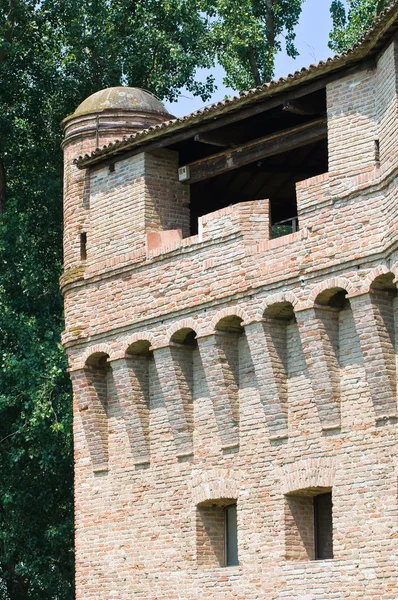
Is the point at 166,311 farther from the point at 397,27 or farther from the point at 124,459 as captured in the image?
the point at 397,27

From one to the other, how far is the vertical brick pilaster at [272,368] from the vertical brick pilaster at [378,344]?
1799 mm

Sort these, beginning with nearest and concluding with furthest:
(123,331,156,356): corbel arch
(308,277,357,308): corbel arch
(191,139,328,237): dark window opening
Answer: (308,277,357,308): corbel arch, (123,331,156,356): corbel arch, (191,139,328,237): dark window opening

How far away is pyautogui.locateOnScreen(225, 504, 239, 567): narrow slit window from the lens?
80.0 ft

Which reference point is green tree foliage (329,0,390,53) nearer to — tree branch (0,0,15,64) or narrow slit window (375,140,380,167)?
tree branch (0,0,15,64)

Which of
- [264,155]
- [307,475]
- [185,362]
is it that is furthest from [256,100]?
[307,475]

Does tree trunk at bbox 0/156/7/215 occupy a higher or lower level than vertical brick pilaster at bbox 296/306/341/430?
higher

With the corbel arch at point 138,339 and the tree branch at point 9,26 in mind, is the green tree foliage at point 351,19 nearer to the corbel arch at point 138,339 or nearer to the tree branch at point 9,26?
the tree branch at point 9,26

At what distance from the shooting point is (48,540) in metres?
30.6

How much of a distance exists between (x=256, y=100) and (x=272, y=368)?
3.79 m

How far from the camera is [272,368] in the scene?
76.6 feet

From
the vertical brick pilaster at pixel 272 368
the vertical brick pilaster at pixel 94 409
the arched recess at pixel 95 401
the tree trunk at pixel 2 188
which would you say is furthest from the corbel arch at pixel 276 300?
the tree trunk at pixel 2 188

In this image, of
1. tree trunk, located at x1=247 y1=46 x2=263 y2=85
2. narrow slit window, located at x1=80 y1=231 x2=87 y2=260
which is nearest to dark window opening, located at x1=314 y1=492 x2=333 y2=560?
narrow slit window, located at x1=80 y1=231 x2=87 y2=260

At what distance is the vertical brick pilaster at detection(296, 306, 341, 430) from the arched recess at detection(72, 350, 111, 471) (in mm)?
4526

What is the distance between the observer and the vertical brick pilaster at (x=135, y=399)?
25.5 meters
